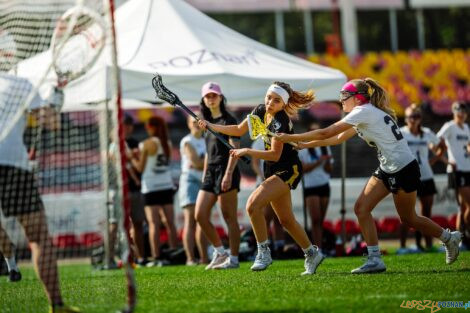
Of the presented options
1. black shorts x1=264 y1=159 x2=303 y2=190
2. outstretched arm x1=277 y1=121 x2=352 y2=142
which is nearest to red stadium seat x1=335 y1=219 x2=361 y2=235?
black shorts x1=264 y1=159 x2=303 y2=190

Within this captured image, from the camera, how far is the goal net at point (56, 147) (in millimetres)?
7215

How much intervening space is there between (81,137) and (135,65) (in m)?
2.50

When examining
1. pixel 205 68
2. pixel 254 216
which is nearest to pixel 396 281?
pixel 254 216

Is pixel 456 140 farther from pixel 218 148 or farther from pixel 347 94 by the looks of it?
pixel 347 94

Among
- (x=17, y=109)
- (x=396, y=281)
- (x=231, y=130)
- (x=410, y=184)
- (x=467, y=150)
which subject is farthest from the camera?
(x=467, y=150)

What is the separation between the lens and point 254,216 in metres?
9.70

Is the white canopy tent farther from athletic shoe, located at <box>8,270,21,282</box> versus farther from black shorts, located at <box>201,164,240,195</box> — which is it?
athletic shoe, located at <box>8,270,21,282</box>

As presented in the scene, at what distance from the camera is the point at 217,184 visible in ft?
37.8

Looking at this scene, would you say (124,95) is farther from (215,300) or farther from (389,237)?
(389,237)

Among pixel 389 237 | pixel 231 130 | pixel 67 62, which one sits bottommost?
pixel 389 237

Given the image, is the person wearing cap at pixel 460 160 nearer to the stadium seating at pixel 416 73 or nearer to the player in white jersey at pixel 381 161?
the player in white jersey at pixel 381 161

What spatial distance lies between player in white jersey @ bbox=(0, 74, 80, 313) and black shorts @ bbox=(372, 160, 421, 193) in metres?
3.63

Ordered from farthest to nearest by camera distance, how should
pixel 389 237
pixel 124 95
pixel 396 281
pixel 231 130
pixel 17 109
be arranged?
1. pixel 389 237
2. pixel 124 95
3. pixel 231 130
4. pixel 396 281
5. pixel 17 109

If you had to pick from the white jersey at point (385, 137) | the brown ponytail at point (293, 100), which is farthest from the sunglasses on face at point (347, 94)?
the brown ponytail at point (293, 100)
